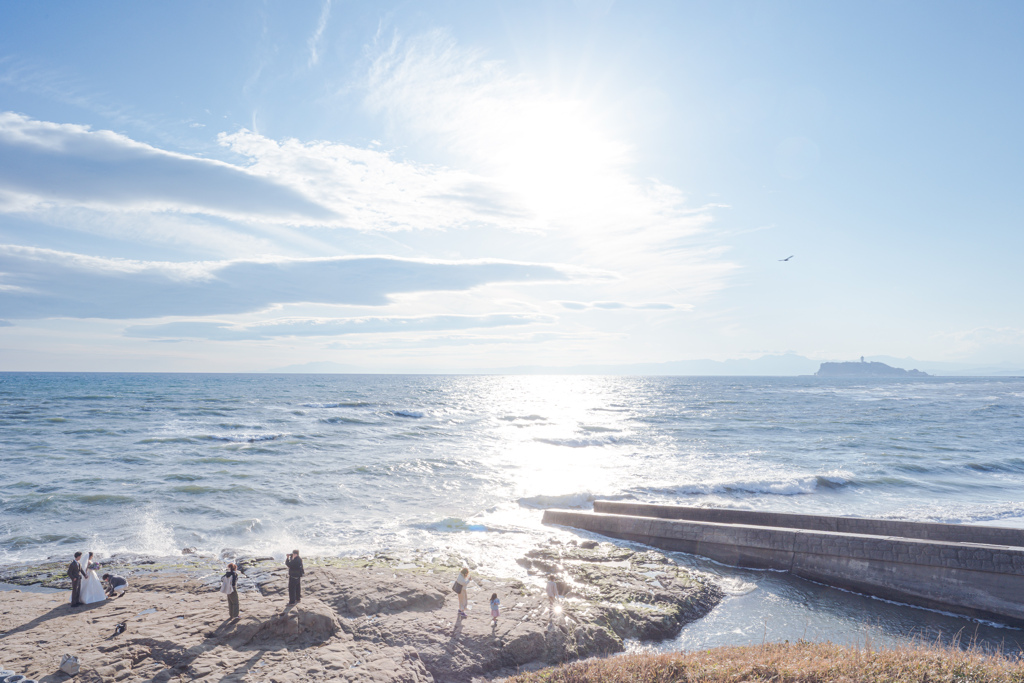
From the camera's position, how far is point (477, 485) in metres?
25.5

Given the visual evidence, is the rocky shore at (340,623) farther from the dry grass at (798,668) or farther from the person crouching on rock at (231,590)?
the dry grass at (798,668)

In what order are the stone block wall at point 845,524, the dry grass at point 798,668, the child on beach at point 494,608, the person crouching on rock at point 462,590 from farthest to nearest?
1. the stone block wall at point 845,524
2. the person crouching on rock at point 462,590
3. the child on beach at point 494,608
4. the dry grass at point 798,668

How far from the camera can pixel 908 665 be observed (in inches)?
304

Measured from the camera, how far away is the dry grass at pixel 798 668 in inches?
292

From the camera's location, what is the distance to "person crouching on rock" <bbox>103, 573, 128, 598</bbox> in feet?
39.8

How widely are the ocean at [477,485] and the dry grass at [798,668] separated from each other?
2.37 m

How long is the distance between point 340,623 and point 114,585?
6.51 m

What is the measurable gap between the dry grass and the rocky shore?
173cm

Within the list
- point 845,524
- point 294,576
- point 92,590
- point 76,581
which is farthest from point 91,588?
point 845,524

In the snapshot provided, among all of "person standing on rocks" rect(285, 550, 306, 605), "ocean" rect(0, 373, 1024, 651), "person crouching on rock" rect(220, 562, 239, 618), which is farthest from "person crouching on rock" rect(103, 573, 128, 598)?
"person standing on rocks" rect(285, 550, 306, 605)

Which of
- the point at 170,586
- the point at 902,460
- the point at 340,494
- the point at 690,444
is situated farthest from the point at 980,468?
the point at 170,586

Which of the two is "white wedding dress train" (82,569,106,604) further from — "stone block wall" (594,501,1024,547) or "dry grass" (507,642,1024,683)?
"stone block wall" (594,501,1024,547)

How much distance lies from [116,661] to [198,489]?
622 inches

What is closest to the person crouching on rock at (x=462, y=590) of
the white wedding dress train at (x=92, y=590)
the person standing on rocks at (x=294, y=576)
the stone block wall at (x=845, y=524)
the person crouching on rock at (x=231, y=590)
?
the person standing on rocks at (x=294, y=576)
